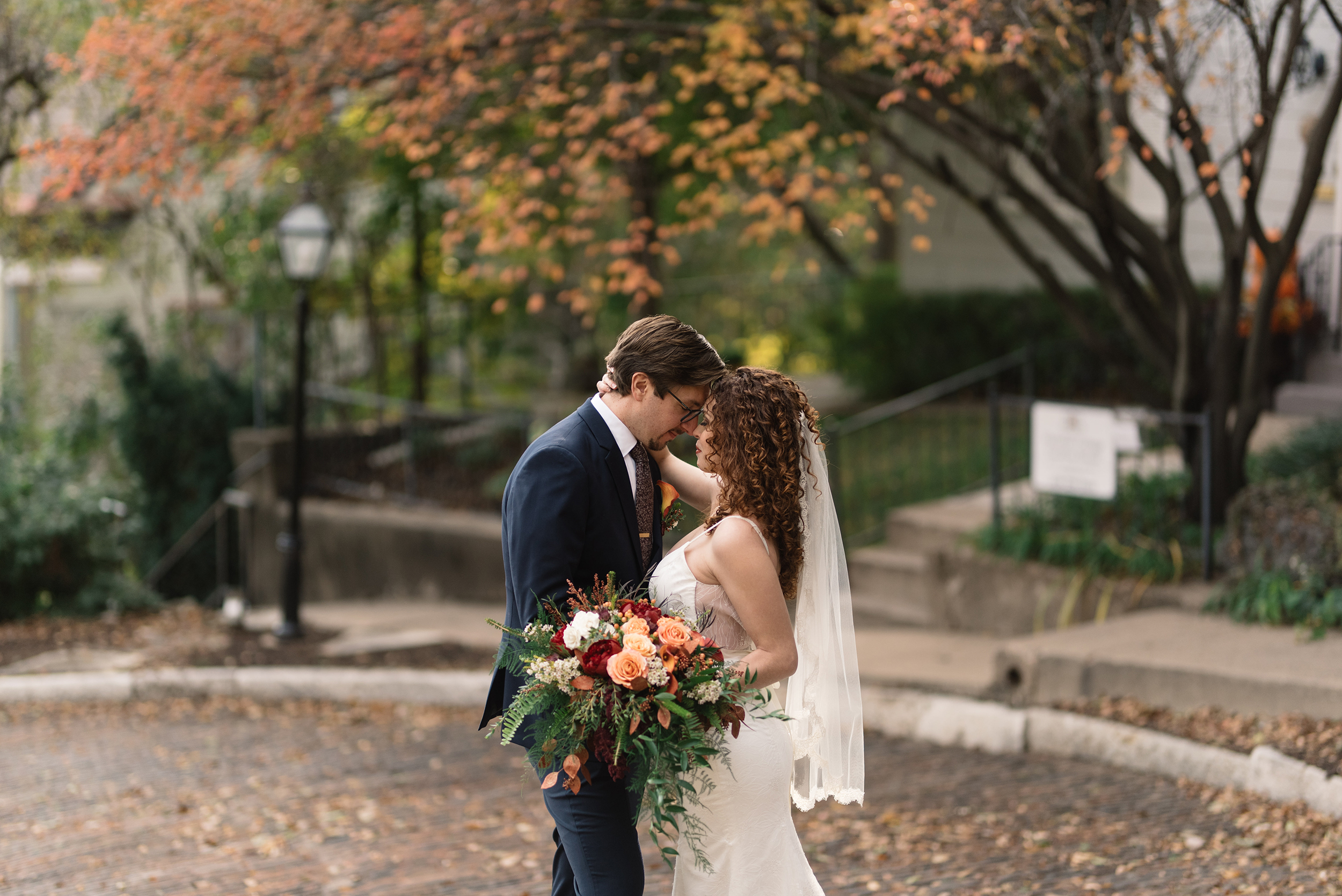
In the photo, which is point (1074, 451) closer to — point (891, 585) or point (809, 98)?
point (891, 585)

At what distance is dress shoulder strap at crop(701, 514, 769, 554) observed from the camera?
3.38m

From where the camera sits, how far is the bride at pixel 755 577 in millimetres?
3352

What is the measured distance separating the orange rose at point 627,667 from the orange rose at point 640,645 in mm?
16

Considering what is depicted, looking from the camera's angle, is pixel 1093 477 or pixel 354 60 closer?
pixel 1093 477

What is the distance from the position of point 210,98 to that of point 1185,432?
7309 mm

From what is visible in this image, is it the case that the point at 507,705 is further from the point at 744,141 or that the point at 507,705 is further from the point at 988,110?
the point at 744,141

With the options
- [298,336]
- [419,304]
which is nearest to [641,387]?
[298,336]

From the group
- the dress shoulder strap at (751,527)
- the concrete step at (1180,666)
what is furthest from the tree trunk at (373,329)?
the dress shoulder strap at (751,527)

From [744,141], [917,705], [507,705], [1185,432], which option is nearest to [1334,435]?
[1185,432]

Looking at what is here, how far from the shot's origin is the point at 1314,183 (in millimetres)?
7434

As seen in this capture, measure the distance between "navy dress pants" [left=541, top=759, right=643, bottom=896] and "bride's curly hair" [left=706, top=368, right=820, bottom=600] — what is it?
2.58 feet

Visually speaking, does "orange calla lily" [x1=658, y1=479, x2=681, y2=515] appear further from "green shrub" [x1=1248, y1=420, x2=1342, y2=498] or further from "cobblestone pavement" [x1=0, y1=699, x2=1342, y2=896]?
"green shrub" [x1=1248, y1=420, x2=1342, y2=498]

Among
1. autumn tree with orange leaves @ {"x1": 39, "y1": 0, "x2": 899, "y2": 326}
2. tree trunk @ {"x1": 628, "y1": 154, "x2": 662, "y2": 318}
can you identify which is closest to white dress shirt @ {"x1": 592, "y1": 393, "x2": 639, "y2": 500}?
autumn tree with orange leaves @ {"x1": 39, "y1": 0, "x2": 899, "y2": 326}

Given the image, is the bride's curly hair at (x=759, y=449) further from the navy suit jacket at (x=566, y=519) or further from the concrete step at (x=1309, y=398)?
the concrete step at (x=1309, y=398)
